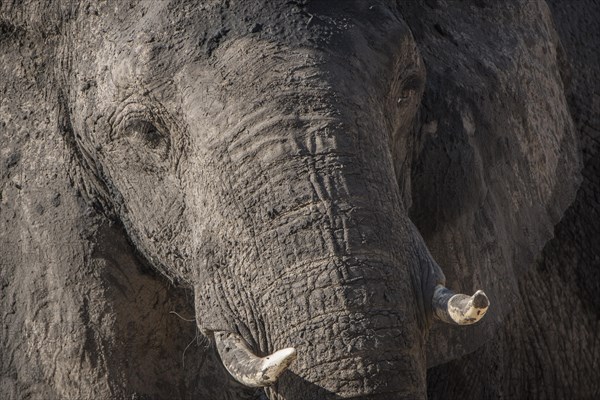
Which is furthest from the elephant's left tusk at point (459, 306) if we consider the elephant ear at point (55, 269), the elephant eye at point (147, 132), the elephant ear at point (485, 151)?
the elephant ear at point (55, 269)

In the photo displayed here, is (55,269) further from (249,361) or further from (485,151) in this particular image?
(485,151)

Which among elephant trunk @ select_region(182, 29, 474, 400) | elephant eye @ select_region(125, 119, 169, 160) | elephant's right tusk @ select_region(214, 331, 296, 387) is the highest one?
elephant eye @ select_region(125, 119, 169, 160)

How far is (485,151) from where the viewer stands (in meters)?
4.55

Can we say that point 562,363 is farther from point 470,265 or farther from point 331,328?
point 331,328

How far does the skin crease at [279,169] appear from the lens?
140 inches

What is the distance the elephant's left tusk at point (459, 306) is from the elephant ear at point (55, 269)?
98cm

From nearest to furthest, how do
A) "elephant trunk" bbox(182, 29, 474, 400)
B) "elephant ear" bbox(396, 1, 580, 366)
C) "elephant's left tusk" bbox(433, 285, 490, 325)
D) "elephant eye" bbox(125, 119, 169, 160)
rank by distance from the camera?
"elephant's left tusk" bbox(433, 285, 490, 325)
"elephant trunk" bbox(182, 29, 474, 400)
"elephant eye" bbox(125, 119, 169, 160)
"elephant ear" bbox(396, 1, 580, 366)

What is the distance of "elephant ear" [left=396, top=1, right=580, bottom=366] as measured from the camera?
443 centimetres

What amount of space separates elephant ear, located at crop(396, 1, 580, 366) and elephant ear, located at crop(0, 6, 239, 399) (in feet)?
2.20

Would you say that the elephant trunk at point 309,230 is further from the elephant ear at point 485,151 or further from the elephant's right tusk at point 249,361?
the elephant ear at point 485,151

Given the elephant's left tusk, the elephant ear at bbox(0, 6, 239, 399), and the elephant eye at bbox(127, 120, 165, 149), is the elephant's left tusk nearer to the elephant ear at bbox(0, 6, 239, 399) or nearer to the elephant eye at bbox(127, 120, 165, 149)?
the elephant eye at bbox(127, 120, 165, 149)

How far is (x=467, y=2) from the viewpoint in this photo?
472 cm

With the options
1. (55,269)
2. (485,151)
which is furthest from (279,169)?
(485,151)

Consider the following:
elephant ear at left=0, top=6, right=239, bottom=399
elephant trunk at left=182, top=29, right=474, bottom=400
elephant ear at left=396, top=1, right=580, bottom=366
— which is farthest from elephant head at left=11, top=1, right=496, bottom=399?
elephant ear at left=396, top=1, right=580, bottom=366
